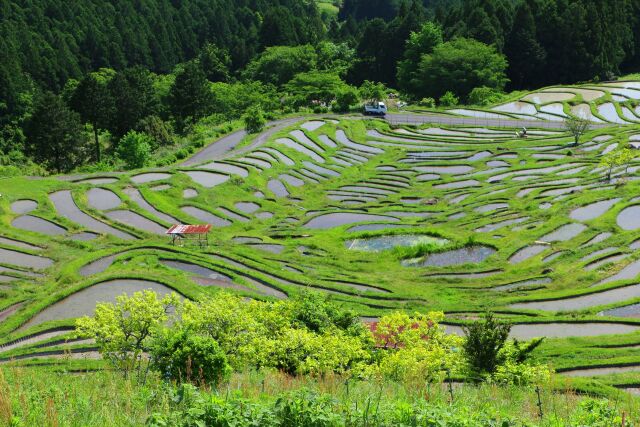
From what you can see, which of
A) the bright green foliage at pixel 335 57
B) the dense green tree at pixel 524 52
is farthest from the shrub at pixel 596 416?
the bright green foliage at pixel 335 57

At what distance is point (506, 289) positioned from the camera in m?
35.3

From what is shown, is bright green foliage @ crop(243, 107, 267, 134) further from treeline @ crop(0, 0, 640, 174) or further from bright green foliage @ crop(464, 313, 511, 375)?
bright green foliage @ crop(464, 313, 511, 375)

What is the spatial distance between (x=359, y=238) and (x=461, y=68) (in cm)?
6932

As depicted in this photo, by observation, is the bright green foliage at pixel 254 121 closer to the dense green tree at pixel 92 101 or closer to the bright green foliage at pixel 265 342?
the dense green tree at pixel 92 101

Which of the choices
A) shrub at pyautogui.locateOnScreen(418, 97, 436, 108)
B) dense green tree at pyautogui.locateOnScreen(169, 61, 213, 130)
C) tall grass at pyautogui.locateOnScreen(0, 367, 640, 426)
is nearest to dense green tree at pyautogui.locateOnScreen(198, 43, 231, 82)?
dense green tree at pyautogui.locateOnScreen(169, 61, 213, 130)

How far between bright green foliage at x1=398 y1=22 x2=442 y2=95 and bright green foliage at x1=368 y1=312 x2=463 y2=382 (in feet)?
312

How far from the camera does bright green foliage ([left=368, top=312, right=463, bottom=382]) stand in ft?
59.6

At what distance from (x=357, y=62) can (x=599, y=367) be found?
116 meters

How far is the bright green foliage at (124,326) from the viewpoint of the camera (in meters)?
18.9

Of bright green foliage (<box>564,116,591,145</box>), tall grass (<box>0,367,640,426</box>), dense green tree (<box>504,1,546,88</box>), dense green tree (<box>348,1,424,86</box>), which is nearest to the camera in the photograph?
tall grass (<box>0,367,640,426</box>)

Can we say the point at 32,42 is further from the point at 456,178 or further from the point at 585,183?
the point at 585,183

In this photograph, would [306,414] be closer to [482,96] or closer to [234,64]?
[482,96]

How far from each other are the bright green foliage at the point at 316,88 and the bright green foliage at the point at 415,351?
86.4 metres

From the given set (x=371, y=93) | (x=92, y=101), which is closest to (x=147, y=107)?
(x=92, y=101)
